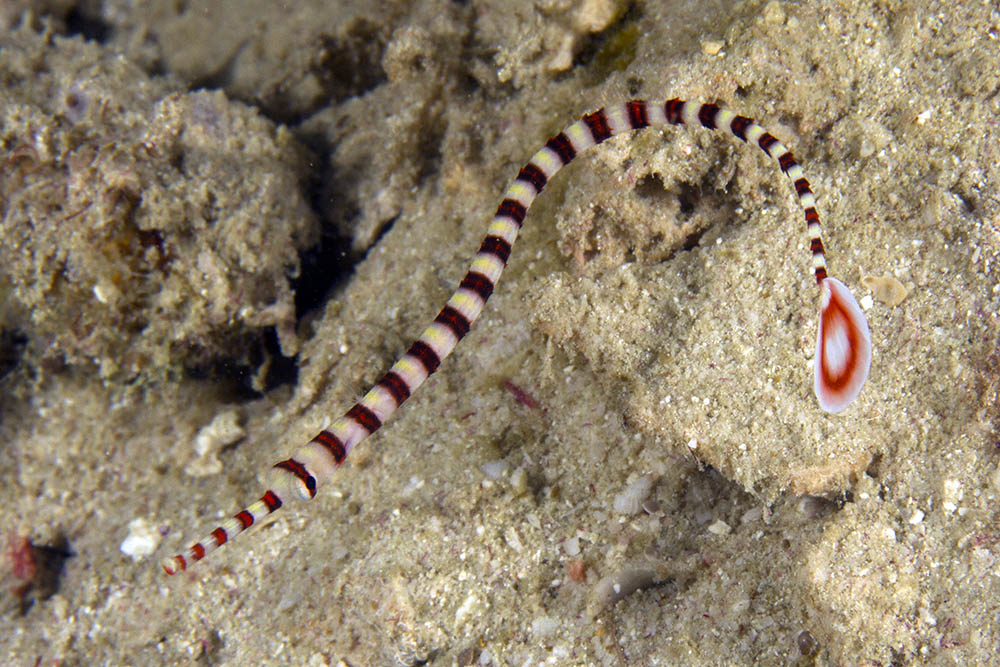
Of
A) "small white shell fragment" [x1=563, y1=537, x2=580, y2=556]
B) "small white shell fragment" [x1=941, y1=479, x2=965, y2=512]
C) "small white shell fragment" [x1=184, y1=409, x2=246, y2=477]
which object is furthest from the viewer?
"small white shell fragment" [x1=184, y1=409, x2=246, y2=477]

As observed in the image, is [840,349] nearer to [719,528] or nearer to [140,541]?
[719,528]

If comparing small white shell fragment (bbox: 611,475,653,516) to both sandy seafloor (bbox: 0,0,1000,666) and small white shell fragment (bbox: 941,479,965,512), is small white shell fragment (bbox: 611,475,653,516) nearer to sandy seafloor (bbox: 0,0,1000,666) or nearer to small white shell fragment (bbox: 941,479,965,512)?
sandy seafloor (bbox: 0,0,1000,666)

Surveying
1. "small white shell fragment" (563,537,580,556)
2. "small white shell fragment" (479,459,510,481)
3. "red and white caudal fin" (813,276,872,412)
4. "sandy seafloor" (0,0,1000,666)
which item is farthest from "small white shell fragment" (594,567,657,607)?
"red and white caudal fin" (813,276,872,412)

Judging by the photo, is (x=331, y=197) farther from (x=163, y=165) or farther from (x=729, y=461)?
(x=729, y=461)

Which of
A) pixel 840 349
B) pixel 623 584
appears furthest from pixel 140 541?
pixel 840 349

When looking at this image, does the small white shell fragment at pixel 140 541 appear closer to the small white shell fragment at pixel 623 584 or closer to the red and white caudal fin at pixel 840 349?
the small white shell fragment at pixel 623 584

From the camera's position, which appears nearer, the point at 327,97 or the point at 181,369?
the point at 181,369

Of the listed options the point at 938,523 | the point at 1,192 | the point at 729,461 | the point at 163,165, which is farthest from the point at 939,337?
the point at 1,192

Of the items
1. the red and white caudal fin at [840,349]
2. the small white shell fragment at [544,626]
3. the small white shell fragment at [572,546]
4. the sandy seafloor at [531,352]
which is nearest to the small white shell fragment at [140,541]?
the sandy seafloor at [531,352]
